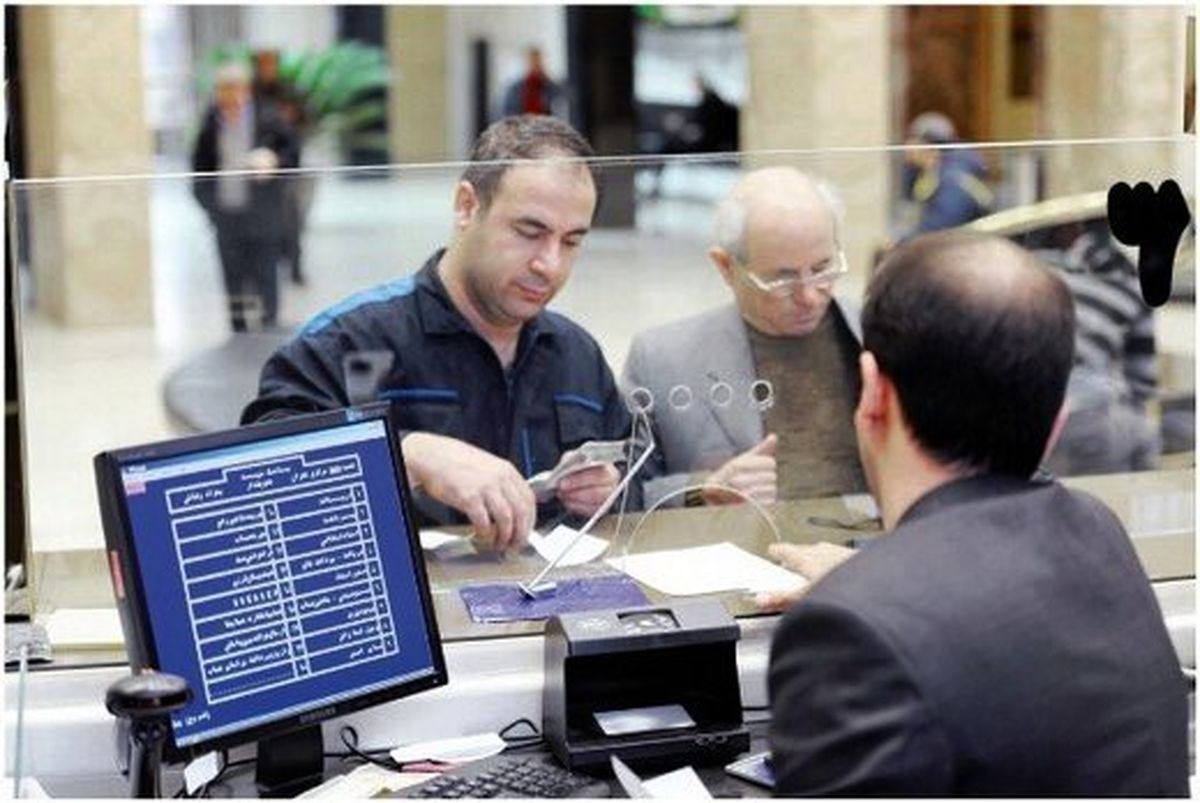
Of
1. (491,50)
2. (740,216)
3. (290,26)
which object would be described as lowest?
(740,216)

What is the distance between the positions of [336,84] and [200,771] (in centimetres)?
2022

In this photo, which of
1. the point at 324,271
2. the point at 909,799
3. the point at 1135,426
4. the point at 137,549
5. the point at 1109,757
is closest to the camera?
the point at 909,799

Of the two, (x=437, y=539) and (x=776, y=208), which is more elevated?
(x=776, y=208)

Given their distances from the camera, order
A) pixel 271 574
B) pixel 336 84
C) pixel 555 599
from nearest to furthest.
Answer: pixel 271 574, pixel 555 599, pixel 336 84

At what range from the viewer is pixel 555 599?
2971 mm

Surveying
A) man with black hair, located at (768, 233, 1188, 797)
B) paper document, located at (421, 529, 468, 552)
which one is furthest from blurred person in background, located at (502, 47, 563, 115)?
man with black hair, located at (768, 233, 1188, 797)

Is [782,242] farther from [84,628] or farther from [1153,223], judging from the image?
[84,628]

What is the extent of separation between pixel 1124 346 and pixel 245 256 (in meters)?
2.20

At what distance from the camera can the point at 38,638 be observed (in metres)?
2.81

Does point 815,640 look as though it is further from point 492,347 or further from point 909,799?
point 492,347

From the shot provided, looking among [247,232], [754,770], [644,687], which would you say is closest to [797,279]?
[644,687]

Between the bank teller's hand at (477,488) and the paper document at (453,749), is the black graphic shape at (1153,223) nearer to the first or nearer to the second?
the bank teller's hand at (477,488)

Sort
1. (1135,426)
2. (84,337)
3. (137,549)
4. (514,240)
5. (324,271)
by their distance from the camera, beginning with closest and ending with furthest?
(137,549) < (514,240) < (1135,426) < (84,337) < (324,271)

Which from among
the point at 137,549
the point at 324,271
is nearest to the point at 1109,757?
the point at 137,549
